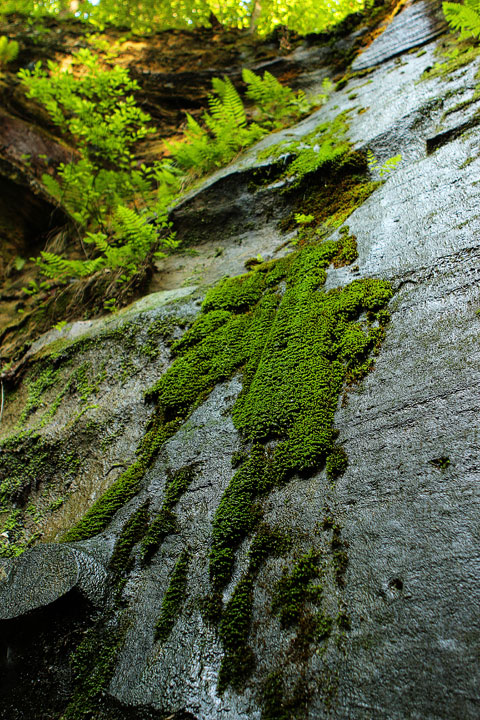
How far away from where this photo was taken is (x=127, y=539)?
279 cm

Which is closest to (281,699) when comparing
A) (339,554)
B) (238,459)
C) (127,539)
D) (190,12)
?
(339,554)

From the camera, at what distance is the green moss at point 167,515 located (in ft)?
8.65

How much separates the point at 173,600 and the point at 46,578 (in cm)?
88

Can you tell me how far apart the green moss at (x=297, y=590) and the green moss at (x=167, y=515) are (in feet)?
2.92

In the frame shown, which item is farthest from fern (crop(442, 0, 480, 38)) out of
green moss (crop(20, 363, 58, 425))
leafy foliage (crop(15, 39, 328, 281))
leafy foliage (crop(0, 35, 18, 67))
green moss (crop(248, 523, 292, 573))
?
leafy foliage (crop(0, 35, 18, 67))

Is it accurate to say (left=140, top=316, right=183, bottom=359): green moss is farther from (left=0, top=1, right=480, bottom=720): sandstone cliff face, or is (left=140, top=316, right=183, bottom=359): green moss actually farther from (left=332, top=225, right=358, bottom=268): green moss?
(left=332, top=225, right=358, bottom=268): green moss

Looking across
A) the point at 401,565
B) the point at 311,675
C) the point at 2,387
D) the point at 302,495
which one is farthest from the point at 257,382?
the point at 2,387

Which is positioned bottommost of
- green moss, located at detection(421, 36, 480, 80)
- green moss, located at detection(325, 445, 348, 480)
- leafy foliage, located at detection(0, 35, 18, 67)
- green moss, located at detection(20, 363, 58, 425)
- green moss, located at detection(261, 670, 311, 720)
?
green moss, located at detection(261, 670, 311, 720)

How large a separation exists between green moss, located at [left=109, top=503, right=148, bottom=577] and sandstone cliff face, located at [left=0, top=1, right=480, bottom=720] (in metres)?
0.02

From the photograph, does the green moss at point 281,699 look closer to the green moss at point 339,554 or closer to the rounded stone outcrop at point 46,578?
the green moss at point 339,554

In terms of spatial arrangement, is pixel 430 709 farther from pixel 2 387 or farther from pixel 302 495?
pixel 2 387

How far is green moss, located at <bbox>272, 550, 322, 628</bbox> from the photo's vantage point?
1891 mm

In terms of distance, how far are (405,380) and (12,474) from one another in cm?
409

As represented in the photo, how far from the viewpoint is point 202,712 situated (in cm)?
182
